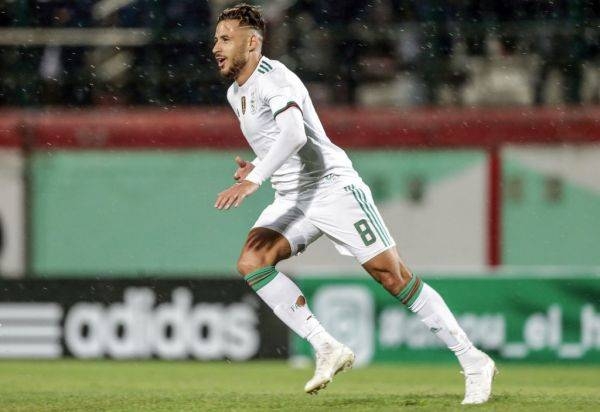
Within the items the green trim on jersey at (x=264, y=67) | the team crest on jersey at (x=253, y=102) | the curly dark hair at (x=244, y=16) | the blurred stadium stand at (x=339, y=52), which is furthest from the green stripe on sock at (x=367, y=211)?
the blurred stadium stand at (x=339, y=52)

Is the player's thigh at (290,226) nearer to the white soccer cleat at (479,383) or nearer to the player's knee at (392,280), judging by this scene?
the player's knee at (392,280)

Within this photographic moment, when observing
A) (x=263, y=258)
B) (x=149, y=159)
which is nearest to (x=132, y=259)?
(x=149, y=159)

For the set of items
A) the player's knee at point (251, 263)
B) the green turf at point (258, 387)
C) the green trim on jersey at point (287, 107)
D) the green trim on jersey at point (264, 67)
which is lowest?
the green turf at point (258, 387)

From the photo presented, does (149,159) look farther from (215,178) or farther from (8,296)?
(8,296)

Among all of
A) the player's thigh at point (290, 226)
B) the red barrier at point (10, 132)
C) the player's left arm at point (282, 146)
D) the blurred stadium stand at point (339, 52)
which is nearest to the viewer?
the player's left arm at point (282, 146)

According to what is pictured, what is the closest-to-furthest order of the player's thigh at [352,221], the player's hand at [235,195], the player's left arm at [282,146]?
the player's hand at [235,195] < the player's left arm at [282,146] < the player's thigh at [352,221]

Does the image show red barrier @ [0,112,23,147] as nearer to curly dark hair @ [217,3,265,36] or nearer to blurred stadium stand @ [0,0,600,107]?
blurred stadium stand @ [0,0,600,107]

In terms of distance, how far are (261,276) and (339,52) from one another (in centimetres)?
779

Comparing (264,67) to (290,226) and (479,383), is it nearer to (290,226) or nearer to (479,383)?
(290,226)

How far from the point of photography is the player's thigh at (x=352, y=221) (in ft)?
25.3

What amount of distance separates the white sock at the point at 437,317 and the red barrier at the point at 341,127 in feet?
23.0

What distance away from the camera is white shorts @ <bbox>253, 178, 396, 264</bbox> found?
7738mm

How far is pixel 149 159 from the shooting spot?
15.2 m

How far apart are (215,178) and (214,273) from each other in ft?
4.54
